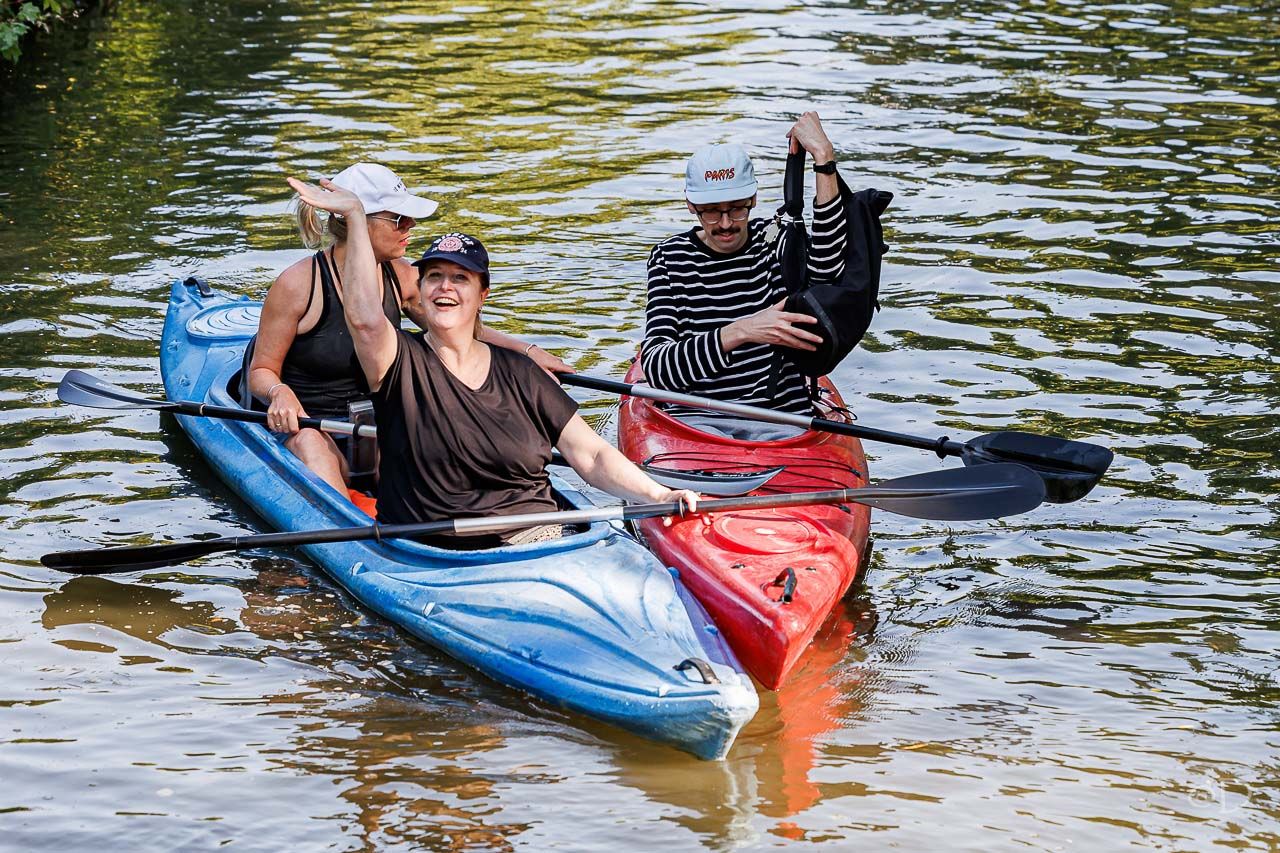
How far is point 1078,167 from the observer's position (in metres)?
11.4

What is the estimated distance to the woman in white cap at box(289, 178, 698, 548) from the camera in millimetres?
5023

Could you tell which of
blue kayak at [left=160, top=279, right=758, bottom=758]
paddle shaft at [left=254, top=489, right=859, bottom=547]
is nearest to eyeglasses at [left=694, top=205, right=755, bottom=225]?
blue kayak at [left=160, top=279, right=758, bottom=758]

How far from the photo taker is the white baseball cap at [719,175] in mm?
6059

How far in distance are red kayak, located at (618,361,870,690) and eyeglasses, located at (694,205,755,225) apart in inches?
31.0

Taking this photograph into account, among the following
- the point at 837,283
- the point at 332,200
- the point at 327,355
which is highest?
the point at 332,200

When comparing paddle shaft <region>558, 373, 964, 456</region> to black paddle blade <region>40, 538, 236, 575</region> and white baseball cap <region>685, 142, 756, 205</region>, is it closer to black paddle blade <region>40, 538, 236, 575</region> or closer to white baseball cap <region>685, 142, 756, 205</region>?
white baseball cap <region>685, 142, 756, 205</region>

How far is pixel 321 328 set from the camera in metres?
6.34

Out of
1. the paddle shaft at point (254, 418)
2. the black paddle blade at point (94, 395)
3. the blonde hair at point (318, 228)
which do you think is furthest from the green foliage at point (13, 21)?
the blonde hair at point (318, 228)

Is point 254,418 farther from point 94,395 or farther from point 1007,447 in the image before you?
point 1007,447

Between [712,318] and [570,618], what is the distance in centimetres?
181

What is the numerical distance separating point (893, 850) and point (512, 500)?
178cm

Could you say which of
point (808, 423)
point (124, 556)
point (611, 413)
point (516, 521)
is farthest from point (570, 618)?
point (611, 413)

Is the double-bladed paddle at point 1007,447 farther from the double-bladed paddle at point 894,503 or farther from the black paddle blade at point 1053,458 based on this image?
the double-bladed paddle at point 894,503

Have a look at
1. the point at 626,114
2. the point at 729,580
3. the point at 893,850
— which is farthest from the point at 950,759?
the point at 626,114
